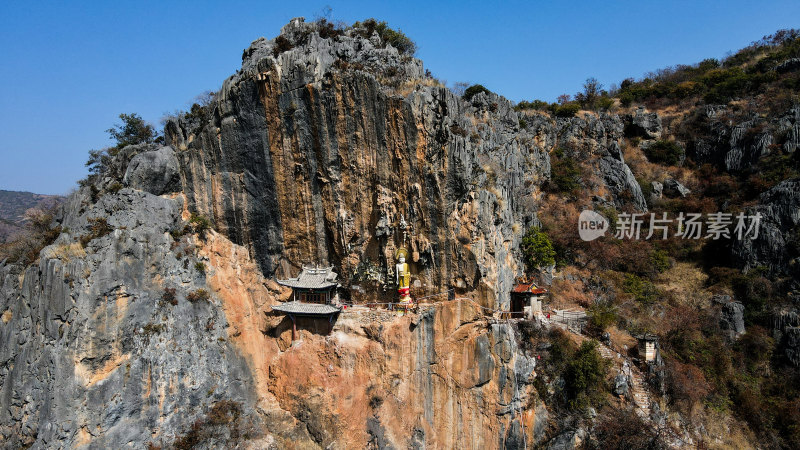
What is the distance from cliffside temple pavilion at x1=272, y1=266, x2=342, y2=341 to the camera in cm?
1878

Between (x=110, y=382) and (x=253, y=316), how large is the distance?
5771 mm

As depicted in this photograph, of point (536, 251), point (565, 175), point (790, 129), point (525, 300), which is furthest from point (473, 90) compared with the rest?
point (790, 129)

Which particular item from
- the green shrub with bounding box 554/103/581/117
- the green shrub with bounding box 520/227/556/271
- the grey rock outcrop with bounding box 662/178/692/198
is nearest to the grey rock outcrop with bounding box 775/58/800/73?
the grey rock outcrop with bounding box 662/178/692/198

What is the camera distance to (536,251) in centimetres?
2522

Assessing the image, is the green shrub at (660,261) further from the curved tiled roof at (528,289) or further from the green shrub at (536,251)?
the curved tiled roof at (528,289)

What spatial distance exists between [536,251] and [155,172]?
20.5 meters

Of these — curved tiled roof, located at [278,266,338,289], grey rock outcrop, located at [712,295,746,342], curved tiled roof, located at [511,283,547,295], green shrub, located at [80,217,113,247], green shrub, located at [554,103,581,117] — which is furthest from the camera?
green shrub, located at [554,103,581,117]

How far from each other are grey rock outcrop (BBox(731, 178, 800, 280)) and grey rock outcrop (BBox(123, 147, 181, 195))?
3241 centimetres

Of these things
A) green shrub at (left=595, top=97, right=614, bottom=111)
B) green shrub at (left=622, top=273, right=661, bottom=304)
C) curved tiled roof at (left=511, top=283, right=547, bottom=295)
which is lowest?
green shrub at (left=622, top=273, right=661, bottom=304)

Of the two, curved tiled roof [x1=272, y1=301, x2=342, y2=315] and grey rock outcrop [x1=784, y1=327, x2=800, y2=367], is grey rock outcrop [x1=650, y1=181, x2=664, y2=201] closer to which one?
grey rock outcrop [x1=784, y1=327, x2=800, y2=367]

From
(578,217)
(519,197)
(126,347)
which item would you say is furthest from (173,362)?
(578,217)

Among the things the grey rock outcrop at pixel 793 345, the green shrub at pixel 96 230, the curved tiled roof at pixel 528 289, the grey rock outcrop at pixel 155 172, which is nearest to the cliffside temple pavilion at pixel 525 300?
the curved tiled roof at pixel 528 289

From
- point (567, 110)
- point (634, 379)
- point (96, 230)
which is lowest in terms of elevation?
point (634, 379)

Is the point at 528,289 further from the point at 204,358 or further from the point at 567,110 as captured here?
the point at 567,110
